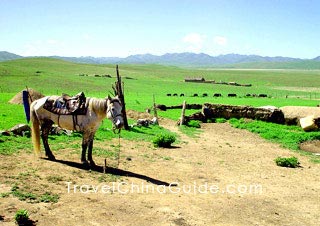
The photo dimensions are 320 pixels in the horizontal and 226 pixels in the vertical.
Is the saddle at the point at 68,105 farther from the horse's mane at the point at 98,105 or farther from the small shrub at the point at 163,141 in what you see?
the small shrub at the point at 163,141

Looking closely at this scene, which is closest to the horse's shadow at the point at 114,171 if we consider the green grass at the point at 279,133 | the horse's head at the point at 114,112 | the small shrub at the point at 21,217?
the horse's head at the point at 114,112

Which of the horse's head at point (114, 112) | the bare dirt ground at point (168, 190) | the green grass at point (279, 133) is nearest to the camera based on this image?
the bare dirt ground at point (168, 190)

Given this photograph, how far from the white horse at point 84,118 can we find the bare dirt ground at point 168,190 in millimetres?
944

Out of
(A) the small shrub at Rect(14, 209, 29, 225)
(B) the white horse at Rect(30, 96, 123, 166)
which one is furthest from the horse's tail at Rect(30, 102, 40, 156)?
(A) the small shrub at Rect(14, 209, 29, 225)

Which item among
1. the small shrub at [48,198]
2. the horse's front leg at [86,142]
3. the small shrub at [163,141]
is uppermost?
the horse's front leg at [86,142]

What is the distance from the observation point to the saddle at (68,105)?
15.0 meters

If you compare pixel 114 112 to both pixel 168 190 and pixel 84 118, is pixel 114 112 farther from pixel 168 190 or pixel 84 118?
pixel 168 190

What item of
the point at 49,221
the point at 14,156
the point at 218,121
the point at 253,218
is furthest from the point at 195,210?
the point at 218,121

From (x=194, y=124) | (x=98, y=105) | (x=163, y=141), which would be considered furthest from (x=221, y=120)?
(x=98, y=105)

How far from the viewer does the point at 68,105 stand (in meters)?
15.3

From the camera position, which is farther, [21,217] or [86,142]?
[86,142]

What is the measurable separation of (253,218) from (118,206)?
4398 millimetres

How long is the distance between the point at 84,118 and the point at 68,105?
0.97 meters

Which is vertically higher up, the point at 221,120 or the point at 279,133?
the point at 221,120
